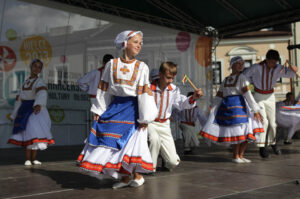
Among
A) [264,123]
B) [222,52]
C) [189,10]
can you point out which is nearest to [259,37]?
[222,52]

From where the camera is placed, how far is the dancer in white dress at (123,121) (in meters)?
3.36

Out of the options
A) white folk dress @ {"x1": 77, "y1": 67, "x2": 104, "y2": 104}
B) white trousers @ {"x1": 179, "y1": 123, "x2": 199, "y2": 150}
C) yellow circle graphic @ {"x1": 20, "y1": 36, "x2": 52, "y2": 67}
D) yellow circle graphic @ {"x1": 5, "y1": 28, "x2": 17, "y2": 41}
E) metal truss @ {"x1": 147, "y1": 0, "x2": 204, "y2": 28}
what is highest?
metal truss @ {"x1": 147, "y1": 0, "x2": 204, "y2": 28}

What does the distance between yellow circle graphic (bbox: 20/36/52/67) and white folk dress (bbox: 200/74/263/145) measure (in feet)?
15.8

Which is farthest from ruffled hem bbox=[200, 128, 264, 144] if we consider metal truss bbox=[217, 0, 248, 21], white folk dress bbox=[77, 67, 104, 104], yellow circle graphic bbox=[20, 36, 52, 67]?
yellow circle graphic bbox=[20, 36, 52, 67]

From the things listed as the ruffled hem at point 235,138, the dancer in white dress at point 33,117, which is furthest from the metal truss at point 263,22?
the dancer in white dress at point 33,117

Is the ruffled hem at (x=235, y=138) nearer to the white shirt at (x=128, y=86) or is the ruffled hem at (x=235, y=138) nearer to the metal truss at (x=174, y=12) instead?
the white shirt at (x=128, y=86)

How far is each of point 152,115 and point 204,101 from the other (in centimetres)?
845

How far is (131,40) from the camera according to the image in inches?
141

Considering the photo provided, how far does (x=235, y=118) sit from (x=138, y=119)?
8.14 ft

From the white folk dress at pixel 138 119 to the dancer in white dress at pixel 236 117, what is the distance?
Result: 2.39 meters

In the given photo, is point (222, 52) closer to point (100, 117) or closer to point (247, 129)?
point (247, 129)

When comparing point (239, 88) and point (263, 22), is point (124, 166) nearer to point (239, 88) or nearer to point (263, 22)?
point (239, 88)

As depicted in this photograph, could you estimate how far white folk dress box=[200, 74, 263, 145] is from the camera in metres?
5.44

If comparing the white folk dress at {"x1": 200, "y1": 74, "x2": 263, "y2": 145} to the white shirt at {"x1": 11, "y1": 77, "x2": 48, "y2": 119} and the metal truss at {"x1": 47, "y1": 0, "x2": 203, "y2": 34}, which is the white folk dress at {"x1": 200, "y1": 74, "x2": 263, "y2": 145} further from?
the metal truss at {"x1": 47, "y1": 0, "x2": 203, "y2": 34}
